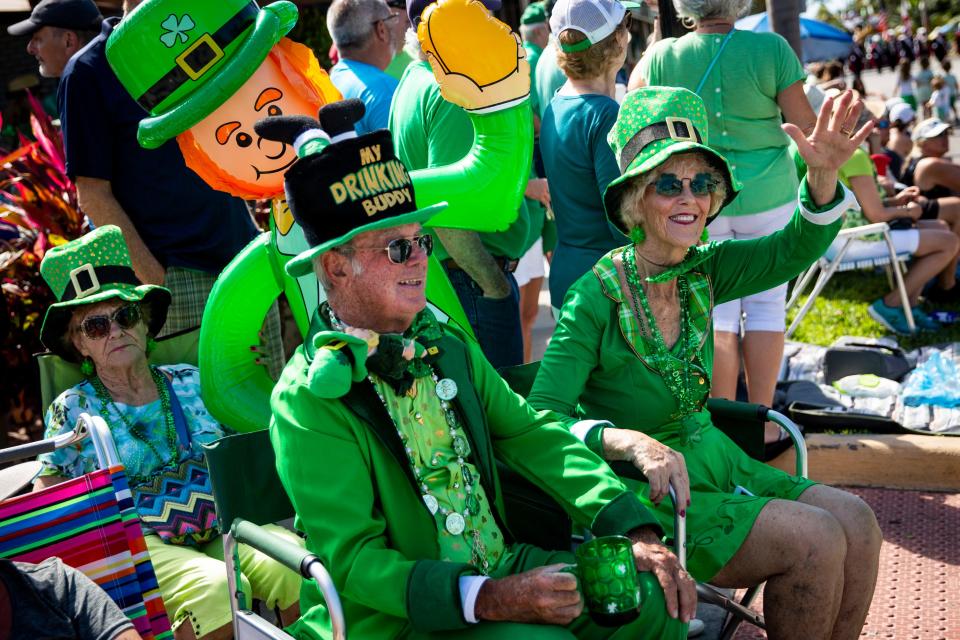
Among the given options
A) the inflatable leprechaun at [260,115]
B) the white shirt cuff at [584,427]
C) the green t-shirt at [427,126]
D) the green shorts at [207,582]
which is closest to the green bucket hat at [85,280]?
the inflatable leprechaun at [260,115]

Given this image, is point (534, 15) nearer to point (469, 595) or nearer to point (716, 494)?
point (716, 494)

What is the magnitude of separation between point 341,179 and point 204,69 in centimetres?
89

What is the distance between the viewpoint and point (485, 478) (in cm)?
256

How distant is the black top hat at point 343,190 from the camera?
7.68ft

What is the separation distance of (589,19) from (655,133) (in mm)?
1027

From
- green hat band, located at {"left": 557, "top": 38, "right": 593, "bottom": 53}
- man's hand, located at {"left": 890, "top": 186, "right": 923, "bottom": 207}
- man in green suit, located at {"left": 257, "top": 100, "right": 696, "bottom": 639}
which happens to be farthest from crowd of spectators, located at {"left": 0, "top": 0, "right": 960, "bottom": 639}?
man's hand, located at {"left": 890, "top": 186, "right": 923, "bottom": 207}

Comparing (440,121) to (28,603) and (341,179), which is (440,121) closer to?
(341,179)

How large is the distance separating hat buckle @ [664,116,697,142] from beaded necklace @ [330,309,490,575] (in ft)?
3.47

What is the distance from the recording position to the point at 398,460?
7.81ft

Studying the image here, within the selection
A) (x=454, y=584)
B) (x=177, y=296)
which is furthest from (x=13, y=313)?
(x=454, y=584)

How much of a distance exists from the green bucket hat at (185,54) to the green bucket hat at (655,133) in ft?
3.41

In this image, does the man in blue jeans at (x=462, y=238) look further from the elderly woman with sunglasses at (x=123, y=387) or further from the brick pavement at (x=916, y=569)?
the brick pavement at (x=916, y=569)

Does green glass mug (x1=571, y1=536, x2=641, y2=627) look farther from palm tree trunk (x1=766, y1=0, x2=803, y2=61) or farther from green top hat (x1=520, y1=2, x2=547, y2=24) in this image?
palm tree trunk (x1=766, y1=0, x2=803, y2=61)

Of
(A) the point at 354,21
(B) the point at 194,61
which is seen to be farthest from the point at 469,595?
(A) the point at 354,21
